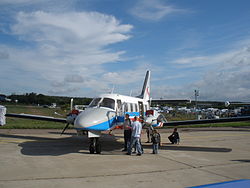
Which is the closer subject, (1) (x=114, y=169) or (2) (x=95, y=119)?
(1) (x=114, y=169)

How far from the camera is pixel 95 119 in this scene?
407 inches

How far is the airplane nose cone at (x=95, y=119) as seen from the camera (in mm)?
9922

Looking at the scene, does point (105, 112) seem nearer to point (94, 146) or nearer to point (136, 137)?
point (94, 146)

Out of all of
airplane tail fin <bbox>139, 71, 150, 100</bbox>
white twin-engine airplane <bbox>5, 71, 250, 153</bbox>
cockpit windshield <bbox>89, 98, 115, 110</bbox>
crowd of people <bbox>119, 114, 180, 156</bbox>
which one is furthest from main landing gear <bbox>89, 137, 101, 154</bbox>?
airplane tail fin <bbox>139, 71, 150, 100</bbox>

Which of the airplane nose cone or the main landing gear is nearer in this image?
the airplane nose cone

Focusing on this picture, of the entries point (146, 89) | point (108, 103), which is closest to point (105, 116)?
point (108, 103)

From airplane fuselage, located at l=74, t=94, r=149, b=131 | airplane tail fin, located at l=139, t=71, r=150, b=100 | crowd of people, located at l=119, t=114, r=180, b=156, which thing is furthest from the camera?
airplane tail fin, located at l=139, t=71, r=150, b=100

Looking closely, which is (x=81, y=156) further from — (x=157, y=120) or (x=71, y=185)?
(x=157, y=120)

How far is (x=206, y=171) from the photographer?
7969mm

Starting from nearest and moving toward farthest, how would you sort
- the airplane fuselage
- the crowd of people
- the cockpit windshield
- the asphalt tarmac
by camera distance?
the asphalt tarmac → the airplane fuselage → the crowd of people → the cockpit windshield

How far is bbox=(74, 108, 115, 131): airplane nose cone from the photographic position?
992 centimetres

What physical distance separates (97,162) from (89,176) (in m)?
1.95

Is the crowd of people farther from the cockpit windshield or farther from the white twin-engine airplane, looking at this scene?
the cockpit windshield

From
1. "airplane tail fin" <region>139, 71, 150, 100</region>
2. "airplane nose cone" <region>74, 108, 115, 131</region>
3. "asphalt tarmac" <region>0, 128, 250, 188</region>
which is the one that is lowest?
"asphalt tarmac" <region>0, 128, 250, 188</region>
